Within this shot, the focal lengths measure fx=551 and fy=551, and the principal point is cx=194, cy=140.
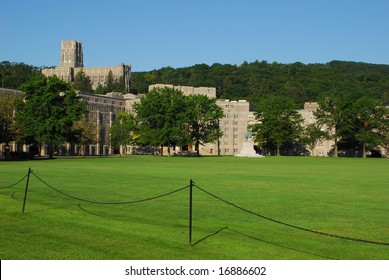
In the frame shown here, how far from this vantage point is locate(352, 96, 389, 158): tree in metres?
133

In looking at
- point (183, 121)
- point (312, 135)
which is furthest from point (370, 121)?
point (183, 121)

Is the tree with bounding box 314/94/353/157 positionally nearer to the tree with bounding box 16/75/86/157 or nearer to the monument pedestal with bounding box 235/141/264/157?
the monument pedestal with bounding box 235/141/264/157

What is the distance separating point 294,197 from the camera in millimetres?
26859

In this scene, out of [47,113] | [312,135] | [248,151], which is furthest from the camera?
[312,135]

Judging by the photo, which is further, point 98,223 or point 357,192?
point 357,192

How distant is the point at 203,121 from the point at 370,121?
4058 centimetres

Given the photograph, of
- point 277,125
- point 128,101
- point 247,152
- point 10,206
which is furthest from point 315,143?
point 10,206

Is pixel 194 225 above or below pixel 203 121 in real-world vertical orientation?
below

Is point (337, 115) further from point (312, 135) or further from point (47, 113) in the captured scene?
point (47, 113)

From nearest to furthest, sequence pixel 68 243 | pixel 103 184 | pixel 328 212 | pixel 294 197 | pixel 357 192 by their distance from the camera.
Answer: pixel 68 243
pixel 328 212
pixel 294 197
pixel 357 192
pixel 103 184

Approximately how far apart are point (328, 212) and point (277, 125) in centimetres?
12122

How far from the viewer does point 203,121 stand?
131 meters

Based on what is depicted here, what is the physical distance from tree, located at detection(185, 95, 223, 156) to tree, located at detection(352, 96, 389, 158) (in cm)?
3422

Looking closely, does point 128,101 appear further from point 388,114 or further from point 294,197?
point 294,197
